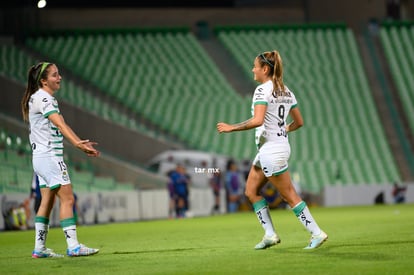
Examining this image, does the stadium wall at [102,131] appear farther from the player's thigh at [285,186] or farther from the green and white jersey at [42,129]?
the player's thigh at [285,186]

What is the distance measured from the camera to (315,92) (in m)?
39.0

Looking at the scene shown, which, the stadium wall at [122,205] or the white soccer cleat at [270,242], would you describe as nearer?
the white soccer cleat at [270,242]

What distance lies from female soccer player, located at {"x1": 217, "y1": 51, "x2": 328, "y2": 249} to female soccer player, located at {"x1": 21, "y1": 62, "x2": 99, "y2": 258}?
84.0 inches

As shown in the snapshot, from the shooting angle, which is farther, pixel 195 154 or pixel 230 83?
pixel 230 83

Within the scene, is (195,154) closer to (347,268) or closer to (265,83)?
(265,83)

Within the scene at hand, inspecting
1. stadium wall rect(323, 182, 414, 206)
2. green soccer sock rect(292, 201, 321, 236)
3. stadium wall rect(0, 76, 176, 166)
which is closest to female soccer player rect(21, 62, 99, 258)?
green soccer sock rect(292, 201, 321, 236)

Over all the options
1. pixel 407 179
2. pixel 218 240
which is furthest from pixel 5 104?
pixel 218 240

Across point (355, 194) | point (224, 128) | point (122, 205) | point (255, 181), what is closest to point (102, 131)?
point (122, 205)

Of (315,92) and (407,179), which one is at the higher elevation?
(315,92)

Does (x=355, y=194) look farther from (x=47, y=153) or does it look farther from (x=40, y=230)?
(x=47, y=153)

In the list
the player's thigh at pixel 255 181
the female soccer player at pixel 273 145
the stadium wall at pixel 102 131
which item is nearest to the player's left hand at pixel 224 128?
the female soccer player at pixel 273 145

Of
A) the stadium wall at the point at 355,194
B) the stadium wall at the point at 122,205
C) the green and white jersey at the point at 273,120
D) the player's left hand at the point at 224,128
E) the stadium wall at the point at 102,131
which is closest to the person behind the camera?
the player's left hand at the point at 224,128

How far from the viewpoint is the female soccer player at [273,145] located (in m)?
11.0

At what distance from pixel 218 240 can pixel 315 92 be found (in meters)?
25.3
